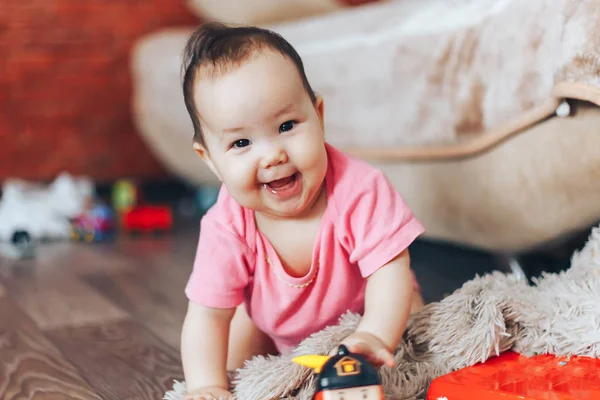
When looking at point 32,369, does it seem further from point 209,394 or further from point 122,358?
point 209,394

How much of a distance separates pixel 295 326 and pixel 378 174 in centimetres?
20

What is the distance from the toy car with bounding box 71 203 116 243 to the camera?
1911 millimetres

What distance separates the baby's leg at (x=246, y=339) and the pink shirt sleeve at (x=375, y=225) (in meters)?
0.19

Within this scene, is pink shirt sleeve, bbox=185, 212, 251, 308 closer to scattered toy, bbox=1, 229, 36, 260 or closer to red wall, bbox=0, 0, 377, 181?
scattered toy, bbox=1, 229, 36, 260

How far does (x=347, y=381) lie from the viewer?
62 centimetres

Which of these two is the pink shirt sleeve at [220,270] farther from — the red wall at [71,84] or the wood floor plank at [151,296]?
the red wall at [71,84]

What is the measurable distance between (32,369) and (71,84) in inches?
60.8

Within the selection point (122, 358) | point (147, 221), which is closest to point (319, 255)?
point (122, 358)

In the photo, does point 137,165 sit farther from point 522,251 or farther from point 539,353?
point 539,353

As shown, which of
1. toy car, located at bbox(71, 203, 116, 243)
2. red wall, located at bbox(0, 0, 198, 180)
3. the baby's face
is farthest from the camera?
red wall, located at bbox(0, 0, 198, 180)

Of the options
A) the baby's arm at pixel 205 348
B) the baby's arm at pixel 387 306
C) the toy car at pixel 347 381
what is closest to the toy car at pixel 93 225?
the baby's arm at pixel 205 348

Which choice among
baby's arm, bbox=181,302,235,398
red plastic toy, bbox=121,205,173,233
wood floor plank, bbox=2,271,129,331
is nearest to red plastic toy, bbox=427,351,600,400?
baby's arm, bbox=181,302,235,398

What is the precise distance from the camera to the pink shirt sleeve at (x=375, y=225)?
0.81 m

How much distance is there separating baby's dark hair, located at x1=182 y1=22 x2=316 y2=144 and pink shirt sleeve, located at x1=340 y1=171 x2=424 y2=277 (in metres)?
0.12
